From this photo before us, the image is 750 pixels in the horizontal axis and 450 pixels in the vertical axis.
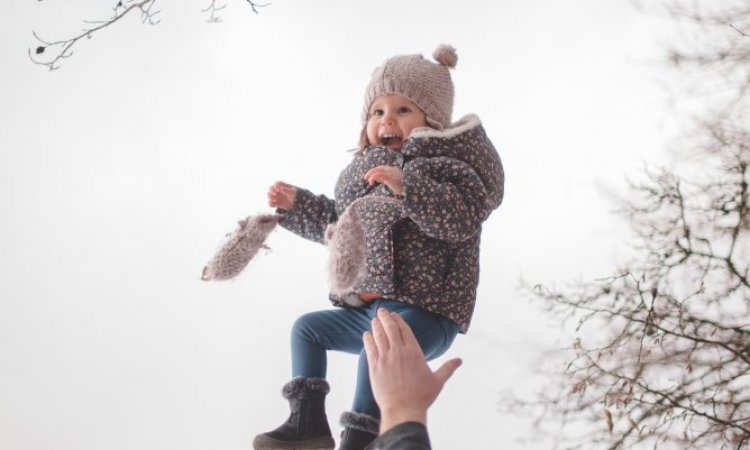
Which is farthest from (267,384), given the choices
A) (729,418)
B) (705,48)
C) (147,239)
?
A: (705,48)

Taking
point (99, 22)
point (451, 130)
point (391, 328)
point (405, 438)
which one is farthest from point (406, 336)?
point (99, 22)

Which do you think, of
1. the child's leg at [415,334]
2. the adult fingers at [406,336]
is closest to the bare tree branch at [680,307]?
the child's leg at [415,334]

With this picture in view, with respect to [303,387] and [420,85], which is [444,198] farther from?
[303,387]

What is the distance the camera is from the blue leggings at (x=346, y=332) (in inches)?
48.3

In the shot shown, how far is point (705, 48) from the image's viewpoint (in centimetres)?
170

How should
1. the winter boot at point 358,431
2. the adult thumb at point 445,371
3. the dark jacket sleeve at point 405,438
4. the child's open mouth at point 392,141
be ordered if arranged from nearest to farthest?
the dark jacket sleeve at point 405,438, the adult thumb at point 445,371, the winter boot at point 358,431, the child's open mouth at point 392,141

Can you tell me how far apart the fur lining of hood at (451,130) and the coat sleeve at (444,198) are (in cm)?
5

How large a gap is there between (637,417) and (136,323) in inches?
44.9

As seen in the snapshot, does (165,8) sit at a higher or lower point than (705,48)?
higher

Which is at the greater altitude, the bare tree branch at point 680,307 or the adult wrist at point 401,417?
the bare tree branch at point 680,307

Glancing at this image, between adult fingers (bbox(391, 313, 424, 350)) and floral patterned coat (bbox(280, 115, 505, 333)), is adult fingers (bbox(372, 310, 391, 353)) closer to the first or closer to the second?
adult fingers (bbox(391, 313, 424, 350))

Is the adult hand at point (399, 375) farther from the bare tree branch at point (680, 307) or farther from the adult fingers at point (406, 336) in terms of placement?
the bare tree branch at point (680, 307)

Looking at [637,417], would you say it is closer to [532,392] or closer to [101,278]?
[532,392]

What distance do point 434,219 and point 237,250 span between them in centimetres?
36
